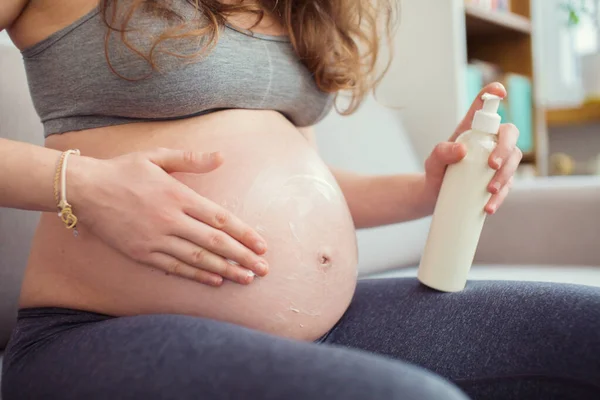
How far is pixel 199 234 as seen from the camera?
0.58 metres

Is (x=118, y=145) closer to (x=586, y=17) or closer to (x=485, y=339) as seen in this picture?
(x=485, y=339)

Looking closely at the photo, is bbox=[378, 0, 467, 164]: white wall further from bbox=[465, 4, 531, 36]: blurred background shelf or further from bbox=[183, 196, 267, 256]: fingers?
bbox=[183, 196, 267, 256]: fingers

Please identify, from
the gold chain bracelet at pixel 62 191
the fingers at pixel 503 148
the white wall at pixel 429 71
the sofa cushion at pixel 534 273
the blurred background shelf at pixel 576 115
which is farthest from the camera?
the blurred background shelf at pixel 576 115

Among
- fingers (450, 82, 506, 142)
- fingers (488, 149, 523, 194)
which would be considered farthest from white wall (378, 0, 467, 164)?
fingers (488, 149, 523, 194)

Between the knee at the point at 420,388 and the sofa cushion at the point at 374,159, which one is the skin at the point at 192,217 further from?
the sofa cushion at the point at 374,159

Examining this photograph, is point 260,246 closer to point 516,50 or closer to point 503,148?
point 503,148

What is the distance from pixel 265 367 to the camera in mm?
453

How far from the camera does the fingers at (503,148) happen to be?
0.69m

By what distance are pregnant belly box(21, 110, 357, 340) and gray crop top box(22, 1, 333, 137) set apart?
0.02 metres

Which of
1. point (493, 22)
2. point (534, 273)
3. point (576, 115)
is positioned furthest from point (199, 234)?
point (576, 115)

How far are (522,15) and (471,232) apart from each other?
5.95ft

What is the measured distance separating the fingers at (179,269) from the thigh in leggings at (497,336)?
0.20m

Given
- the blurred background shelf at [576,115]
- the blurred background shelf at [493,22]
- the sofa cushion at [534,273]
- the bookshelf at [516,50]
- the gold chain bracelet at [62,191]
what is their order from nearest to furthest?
1. the gold chain bracelet at [62,191]
2. the sofa cushion at [534,273]
3. the blurred background shelf at [493,22]
4. the bookshelf at [516,50]
5. the blurred background shelf at [576,115]

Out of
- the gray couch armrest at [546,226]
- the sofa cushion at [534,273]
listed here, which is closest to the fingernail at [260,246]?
the sofa cushion at [534,273]
